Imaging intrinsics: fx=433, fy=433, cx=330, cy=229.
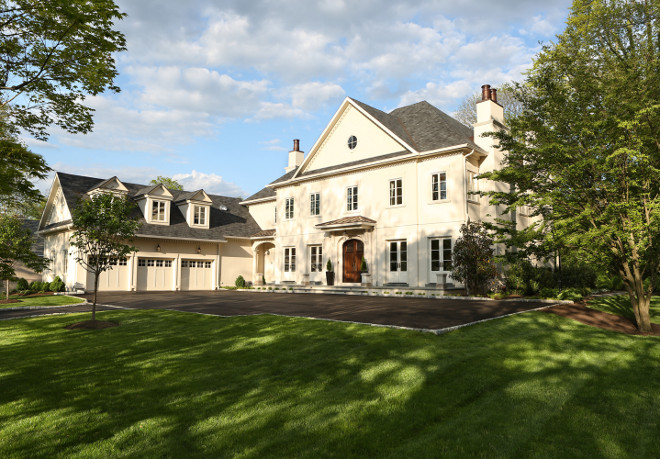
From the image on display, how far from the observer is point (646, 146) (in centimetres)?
1062

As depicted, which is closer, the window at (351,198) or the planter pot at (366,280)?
the planter pot at (366,280)

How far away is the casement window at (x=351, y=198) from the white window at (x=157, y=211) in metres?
12.5

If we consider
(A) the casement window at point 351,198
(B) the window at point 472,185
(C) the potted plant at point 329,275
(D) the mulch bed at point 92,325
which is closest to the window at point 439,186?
(B) the window at point 472,185

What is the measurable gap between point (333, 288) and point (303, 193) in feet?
24.1

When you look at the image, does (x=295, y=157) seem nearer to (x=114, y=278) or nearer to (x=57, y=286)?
(x=114, y=278)

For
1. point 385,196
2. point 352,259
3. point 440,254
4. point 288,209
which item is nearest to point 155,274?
point 288,209

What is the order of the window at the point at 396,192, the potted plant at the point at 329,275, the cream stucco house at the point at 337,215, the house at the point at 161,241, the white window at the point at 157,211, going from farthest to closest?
the white window at the point at 157,211
the house at the point at 161,241
the potted plant at the point at 329,275
the window at the point at 396,192
the cream stucco house at the point at 337,215

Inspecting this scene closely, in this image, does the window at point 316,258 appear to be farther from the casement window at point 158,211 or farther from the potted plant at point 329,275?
the casement window at point 158,211

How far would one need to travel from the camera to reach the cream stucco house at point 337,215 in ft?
70.3

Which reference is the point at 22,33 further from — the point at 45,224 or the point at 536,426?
the point at 45,224

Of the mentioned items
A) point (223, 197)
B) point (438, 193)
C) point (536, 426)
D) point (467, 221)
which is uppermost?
point (223, 197)

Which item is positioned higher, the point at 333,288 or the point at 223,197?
the point at 223,197

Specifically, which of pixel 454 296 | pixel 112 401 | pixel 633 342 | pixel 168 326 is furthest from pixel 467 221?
pixel 112 401

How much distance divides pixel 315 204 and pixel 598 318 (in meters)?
17.7
